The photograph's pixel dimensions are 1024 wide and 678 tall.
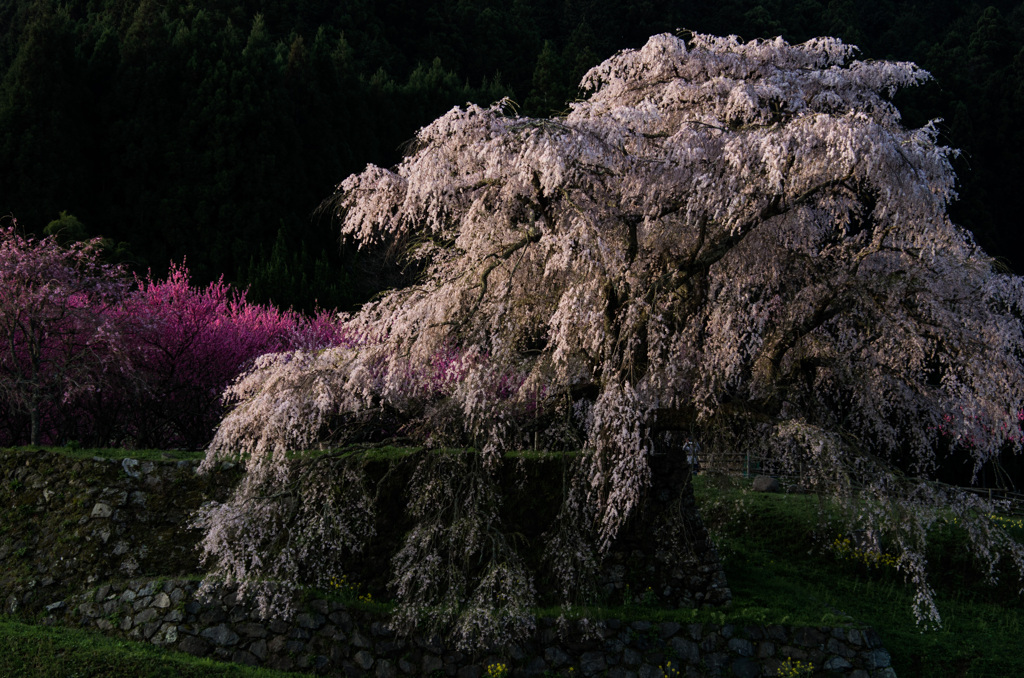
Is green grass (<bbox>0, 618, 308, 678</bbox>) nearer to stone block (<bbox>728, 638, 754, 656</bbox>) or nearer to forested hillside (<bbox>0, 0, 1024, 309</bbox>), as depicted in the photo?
stone block (<bbox>728, 638, 754, 656</bbox>)

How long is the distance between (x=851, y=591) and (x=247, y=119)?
23711 millimetres

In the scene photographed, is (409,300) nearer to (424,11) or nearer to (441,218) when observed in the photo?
(441,218)

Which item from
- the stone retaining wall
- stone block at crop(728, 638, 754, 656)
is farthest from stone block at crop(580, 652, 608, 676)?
stone block at crop(728, 638, 754, 656)

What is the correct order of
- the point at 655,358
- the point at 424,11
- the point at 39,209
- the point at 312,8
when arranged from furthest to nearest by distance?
the point at 424,11 < the point at 312,8 < the point at 39,209 < the point at 655,358

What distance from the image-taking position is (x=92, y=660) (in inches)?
327

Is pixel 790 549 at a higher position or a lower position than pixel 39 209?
lower

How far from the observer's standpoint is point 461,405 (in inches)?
351

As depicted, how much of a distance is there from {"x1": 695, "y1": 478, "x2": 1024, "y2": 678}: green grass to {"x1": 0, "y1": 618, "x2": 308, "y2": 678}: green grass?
5.76 metres

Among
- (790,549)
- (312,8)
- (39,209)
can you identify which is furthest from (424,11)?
(790,549)

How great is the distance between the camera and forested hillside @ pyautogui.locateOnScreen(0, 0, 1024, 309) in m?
26.4

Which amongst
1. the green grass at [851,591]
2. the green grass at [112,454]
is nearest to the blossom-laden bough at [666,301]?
the green grass at [851,591]

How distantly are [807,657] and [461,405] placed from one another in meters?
4.63

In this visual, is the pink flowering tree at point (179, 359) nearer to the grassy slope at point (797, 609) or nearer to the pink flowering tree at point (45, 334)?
the pink flowering tree at point (45, 334)

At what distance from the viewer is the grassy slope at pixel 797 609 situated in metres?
8.45
